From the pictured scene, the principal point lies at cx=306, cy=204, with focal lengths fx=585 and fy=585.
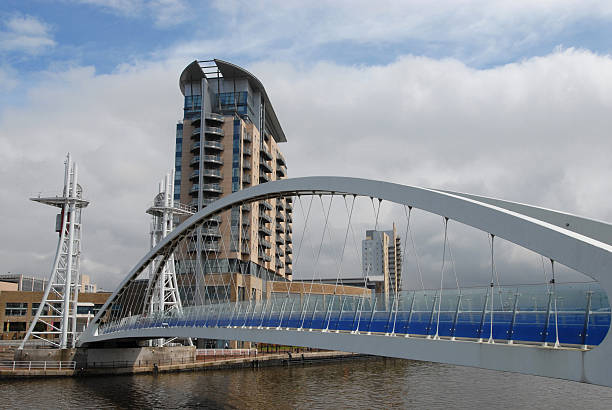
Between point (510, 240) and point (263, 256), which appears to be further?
point (263, 256)

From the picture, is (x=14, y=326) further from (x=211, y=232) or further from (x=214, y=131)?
(x=214, y=131)

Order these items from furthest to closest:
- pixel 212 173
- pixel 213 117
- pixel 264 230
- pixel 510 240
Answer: pixel 264 230
pixel 213 117
pixel 212 173
pixel 510 240

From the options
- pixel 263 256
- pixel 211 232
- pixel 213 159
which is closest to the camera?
pixel 211 232

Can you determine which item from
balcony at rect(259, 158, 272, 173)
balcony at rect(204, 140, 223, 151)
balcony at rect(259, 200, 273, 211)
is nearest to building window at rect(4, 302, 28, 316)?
balcony at rect(204, 140, 223, 151)

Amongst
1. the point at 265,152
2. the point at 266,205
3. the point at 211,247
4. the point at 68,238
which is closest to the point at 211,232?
the point at 211,247

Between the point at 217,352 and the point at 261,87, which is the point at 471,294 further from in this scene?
the point at 261,87

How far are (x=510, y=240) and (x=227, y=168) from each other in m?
56.4

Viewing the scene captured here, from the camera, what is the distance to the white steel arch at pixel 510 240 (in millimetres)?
11344

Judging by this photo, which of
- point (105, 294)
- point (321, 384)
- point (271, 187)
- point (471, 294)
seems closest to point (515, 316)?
point (471, 294)

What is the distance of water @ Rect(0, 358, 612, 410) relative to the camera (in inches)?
1166

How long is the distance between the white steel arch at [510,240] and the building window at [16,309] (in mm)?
52337

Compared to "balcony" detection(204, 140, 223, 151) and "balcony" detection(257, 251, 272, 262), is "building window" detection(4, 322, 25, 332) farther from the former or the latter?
"balcony" detection(204, 140, 223, 151)

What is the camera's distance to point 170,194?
164 feet

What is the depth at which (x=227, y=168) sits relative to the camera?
67562 millimetres
